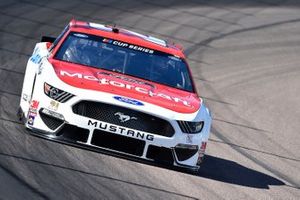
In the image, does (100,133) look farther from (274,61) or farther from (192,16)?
(192,16)

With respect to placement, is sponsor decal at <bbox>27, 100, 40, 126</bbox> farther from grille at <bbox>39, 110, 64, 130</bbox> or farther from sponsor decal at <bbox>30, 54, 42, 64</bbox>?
sponsor decal at <bbox>30, 54, 42, 64</bbox>

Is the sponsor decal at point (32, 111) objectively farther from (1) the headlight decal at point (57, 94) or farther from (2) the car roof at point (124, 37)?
(2) the car roof at point (124, 37)

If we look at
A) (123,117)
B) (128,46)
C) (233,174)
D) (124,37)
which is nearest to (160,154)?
(123,117)

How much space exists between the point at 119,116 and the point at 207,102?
6.10m

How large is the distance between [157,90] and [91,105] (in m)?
1.03

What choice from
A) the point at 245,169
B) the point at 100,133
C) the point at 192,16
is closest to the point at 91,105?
the point at 100,133

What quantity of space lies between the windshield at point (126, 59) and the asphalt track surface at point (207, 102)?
1088mm

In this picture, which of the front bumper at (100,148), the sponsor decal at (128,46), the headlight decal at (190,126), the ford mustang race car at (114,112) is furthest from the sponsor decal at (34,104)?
the sponsor decal at (128,46)

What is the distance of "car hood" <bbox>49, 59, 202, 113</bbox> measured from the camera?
32.2ft

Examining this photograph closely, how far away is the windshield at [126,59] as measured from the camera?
10.8 m

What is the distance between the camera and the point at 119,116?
9570mm

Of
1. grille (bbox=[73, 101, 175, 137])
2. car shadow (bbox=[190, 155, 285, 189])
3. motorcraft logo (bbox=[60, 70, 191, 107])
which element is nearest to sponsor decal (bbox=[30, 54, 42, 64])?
motorcraft logo (bbox=[60, 70, 191, 107])

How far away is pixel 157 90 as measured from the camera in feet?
33.8

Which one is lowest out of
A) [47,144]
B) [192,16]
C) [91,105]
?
[192,16]
